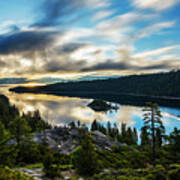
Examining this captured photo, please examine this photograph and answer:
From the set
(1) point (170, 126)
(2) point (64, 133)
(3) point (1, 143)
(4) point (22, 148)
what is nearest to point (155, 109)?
(3) point (1, 143)

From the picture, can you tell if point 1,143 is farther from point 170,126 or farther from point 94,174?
point 170,126

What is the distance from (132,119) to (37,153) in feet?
425

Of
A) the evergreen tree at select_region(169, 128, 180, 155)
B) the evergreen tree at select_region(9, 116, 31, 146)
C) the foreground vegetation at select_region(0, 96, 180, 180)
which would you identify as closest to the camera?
the foreground vegetation at select_region(0, 96, 180, 180)

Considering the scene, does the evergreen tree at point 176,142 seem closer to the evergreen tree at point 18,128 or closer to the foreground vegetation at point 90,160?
the foreground vegetation at point 90,160

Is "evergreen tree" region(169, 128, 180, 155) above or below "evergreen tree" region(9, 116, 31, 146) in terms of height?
below

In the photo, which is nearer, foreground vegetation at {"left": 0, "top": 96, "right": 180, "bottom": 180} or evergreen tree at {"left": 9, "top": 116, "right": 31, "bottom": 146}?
foreground vegetation at {"left": 0, "top": 96, "right": 180, "bottom": 180}

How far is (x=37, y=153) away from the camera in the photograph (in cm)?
3425

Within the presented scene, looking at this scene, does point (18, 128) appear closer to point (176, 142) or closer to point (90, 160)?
point (90, 160)

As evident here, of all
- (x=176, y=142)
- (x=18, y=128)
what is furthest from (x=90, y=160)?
(x=18, y=128)

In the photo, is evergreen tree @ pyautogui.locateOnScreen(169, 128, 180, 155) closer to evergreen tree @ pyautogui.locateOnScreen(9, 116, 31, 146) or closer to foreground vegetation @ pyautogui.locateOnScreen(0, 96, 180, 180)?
foreground vegetation @ pyautogui.locateOnScreen(0, 96, 180, 180)

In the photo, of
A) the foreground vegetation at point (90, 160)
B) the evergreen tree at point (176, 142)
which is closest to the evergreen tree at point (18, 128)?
the foreground vegetation at point (90, 160)

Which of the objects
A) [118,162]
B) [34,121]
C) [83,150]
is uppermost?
[83,150]

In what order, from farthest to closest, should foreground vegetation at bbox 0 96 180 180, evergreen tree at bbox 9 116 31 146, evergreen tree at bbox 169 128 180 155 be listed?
evergreen tree at bbox 9 116 31 146 < evergreen tree at bbox 169 128 180 155 < foreground vegetation at bbox 0 96 180 180

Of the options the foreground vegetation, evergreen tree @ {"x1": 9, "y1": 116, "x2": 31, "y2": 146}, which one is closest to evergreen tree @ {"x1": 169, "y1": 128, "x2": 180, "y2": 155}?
the foreground vegetation
